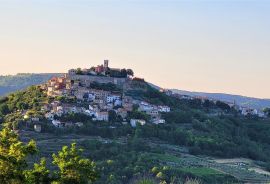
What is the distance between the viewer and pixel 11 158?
19.8 m

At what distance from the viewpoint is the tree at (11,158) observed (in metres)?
19.7

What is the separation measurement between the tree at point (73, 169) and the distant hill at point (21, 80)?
138m

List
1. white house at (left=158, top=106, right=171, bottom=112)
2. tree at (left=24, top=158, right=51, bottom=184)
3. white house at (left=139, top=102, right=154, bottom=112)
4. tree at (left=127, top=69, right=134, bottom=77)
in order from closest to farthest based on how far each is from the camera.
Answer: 1. tree at (left=24, top=158, right=51, bottom=184)
2. white house at (left=139, top=102, right=154, bottom=112)
3. white house at (left=158, top=106, right=171, bottom=112)
4. tree at (left=127, top=69, right=134, bottom=77)

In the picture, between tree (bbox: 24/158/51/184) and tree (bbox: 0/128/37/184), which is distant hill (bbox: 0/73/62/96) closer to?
tree (bbox: 24/158/51/184)

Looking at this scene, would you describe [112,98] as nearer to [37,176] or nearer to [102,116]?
[102,116]

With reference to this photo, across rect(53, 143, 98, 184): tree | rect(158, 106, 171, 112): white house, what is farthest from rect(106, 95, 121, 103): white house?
rect(53, 143, 98, 184): tree

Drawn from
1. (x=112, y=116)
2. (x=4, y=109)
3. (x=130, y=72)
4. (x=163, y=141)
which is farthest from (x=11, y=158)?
(x=130, y=72)

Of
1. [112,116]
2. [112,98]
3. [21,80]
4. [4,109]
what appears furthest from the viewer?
[21,80]

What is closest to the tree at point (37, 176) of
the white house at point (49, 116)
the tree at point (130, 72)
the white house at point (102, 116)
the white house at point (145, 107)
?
the white house at point (49, 116)

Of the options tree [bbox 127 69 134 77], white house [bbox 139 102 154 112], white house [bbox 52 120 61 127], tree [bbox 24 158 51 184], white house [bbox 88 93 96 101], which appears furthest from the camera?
tree [bbox 127 69 134 77]

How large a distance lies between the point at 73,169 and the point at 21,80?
504 feet

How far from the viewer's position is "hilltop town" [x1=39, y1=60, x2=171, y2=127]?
254ft

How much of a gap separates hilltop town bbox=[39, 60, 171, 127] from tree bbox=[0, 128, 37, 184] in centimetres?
5065

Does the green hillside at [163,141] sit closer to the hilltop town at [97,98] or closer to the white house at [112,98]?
the hilltop town at [97,98]
